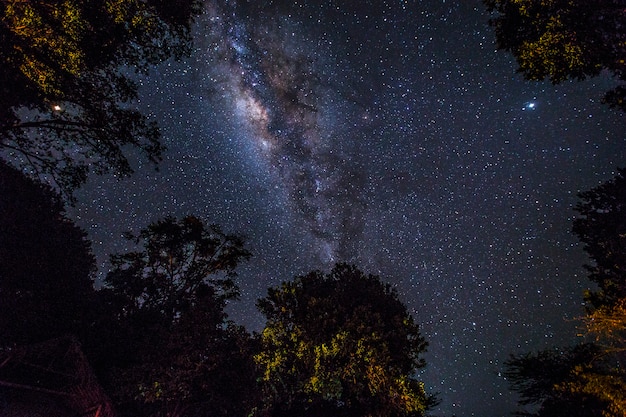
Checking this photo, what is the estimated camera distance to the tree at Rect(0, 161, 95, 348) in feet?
44.6

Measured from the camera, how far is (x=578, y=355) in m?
13.4

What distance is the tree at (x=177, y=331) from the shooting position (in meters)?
15.7

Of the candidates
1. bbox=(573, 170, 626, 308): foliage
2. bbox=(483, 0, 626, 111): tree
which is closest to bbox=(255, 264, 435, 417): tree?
bbox=(573, 170, 626, 308): foliage

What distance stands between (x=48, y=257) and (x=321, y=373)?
15.7 metres

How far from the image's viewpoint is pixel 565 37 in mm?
8906

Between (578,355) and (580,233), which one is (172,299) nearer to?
(578,355)

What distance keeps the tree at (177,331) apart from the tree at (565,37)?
17.7 meters

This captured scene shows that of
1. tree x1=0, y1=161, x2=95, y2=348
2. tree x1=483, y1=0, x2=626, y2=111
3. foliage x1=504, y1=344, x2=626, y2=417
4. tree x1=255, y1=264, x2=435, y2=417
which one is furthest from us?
tree x1=255, y1=264, x2=435, y2=417

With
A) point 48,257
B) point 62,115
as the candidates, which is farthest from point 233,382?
point 62,115

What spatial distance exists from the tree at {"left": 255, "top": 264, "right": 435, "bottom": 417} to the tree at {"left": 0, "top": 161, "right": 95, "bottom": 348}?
10386mm

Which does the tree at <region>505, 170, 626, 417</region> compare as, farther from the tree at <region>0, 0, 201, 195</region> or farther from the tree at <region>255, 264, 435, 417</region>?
the tree at <region>0, 0, 201, 195</region>

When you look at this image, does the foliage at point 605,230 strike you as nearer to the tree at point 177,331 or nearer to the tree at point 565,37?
the tree at point 565,37

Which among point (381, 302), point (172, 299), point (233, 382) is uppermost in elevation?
point (381, 302)

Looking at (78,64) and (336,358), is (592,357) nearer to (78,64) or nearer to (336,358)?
(336,358)
